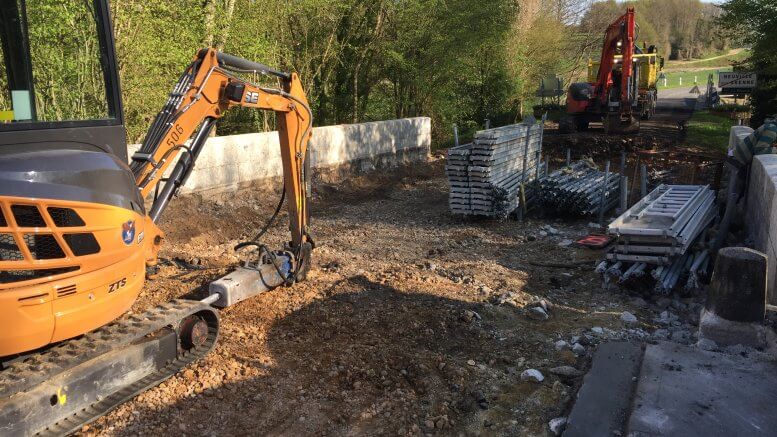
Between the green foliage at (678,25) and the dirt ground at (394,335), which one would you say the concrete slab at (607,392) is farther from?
the green foliage at (678,25)

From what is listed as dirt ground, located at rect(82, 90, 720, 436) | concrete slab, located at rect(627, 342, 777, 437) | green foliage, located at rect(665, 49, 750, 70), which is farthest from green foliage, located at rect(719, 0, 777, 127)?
green foliage, located at rect(665, 49, 750, 70)

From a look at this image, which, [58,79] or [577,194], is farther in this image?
[577,194]

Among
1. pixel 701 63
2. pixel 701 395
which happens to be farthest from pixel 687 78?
pixel 701 395

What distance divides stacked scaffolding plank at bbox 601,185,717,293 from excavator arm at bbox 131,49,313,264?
3850mm

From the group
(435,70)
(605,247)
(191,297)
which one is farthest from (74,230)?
(435,70)

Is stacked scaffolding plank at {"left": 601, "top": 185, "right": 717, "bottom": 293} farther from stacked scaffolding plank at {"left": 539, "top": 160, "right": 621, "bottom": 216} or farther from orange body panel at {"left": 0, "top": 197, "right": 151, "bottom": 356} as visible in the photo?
orange body panel at {"left": 0, "top": 197, "right": 151, "bottom": 356}

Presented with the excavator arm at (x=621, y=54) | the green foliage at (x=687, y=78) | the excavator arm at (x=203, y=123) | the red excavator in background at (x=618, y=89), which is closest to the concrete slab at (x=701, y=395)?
the excavator arm at (x=203, y=123)

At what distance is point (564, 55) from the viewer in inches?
1158

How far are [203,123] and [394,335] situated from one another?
2751 millimetres

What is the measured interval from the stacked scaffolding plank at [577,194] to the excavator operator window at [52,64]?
817cm

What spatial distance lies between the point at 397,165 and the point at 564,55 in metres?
17.1

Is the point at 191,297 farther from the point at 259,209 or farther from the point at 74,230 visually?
the point at 259,209

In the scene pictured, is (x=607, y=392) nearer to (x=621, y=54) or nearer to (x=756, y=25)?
(x=621, y=54)

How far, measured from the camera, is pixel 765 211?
23.5ft
